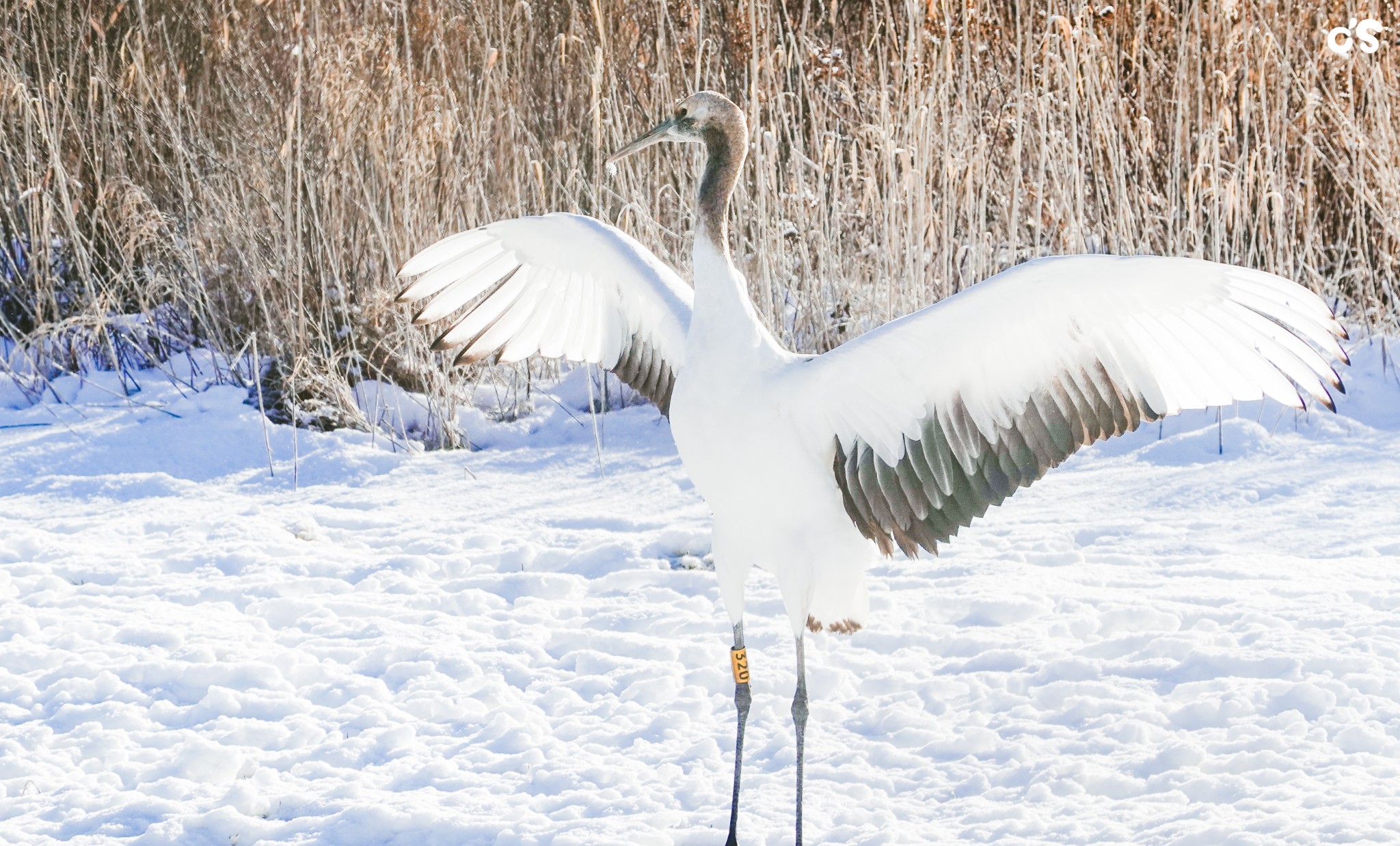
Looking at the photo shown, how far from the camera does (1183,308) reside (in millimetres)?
2787

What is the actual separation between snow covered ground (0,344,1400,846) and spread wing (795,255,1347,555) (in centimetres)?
76

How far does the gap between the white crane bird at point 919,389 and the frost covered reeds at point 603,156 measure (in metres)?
2.72

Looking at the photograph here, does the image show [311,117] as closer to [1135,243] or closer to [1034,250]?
[1034,250]

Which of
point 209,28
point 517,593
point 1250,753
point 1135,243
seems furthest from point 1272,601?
point 209,28

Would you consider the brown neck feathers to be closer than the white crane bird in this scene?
No

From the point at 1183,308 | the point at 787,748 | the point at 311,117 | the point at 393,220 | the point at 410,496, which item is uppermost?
the point at 311,117

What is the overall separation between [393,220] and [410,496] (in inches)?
62.2

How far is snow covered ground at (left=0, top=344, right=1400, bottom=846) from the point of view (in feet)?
10.3

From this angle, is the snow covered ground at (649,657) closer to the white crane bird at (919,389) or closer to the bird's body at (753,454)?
the white crane bird at (919,389)

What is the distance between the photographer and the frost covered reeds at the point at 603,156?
5.99 meters

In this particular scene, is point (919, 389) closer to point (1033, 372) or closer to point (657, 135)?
point (1033, 372)

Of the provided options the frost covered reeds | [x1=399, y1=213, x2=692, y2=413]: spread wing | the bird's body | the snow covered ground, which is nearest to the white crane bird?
the bird's body

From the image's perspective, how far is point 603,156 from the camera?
6.61 meters

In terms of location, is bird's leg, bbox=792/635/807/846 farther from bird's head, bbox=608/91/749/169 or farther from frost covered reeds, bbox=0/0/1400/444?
frost covered reeds, bbox=0/0/1400/444
